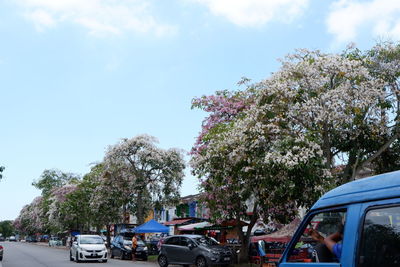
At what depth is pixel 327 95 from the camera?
55.4ft

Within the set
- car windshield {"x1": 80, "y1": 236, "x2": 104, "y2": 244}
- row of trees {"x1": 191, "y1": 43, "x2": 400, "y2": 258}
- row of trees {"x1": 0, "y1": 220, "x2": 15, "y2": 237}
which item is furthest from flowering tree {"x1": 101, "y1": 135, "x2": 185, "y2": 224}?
row of trees {"x1": 0, "y1": 220, "x2": 15, "y2": 237}

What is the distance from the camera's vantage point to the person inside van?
4.64m

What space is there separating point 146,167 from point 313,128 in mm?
22416

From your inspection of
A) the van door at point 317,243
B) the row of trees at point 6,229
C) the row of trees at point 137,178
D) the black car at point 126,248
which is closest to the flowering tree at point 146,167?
the row of trees at point 137,178

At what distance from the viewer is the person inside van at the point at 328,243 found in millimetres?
4639

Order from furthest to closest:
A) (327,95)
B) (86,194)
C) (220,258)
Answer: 1. (86,194)
2. (220,258)
3. (327,95)

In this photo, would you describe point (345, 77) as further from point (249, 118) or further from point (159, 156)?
point (159, 156)

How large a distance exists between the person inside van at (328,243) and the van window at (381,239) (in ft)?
1.18

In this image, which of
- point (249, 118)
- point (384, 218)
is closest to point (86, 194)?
point (249, 118)

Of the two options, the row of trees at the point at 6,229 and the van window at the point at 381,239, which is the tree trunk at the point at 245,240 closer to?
the van window at the point at 381,239

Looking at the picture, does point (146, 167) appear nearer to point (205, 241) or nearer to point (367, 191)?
point (205, 241)

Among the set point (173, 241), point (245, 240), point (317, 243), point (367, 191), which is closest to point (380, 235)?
point (367, 191)

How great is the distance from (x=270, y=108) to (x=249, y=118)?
96 centimetres

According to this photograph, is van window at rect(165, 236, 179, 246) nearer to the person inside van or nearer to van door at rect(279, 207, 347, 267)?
van door at rect(279, 207, 347, 267)
